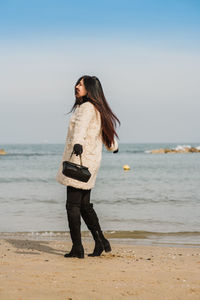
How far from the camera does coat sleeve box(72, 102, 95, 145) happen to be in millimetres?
4592

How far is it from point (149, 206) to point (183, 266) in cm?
672

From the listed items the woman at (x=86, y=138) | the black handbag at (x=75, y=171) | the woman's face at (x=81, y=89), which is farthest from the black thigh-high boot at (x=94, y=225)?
the woman's face at (x=81, y=89)

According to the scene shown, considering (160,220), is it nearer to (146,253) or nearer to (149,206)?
(149,206)

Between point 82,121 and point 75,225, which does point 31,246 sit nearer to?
point 75,225

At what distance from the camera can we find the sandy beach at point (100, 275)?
3.60 metres

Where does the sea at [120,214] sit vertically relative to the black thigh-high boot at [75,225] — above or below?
below

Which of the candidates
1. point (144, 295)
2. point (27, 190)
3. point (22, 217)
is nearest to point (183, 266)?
point (144, 295)

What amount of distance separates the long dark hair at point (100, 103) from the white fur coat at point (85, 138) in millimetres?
62

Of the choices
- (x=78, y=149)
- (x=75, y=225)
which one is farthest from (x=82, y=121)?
(x=75, y=225)

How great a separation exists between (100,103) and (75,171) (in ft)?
2.62

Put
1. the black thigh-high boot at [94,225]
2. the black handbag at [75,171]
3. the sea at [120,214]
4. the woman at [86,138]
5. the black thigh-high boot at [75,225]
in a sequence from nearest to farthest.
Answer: the black handbag at [75,171], the woman at [86,138], the black thigh-high boot at [75,225], the black thigh-high boot at [94,225], the sea at [120,214]

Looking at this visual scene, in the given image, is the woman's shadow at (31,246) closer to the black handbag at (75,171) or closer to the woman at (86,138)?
the woman at (86,138)

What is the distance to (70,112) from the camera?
4965 mm

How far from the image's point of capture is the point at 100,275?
4.16 m
